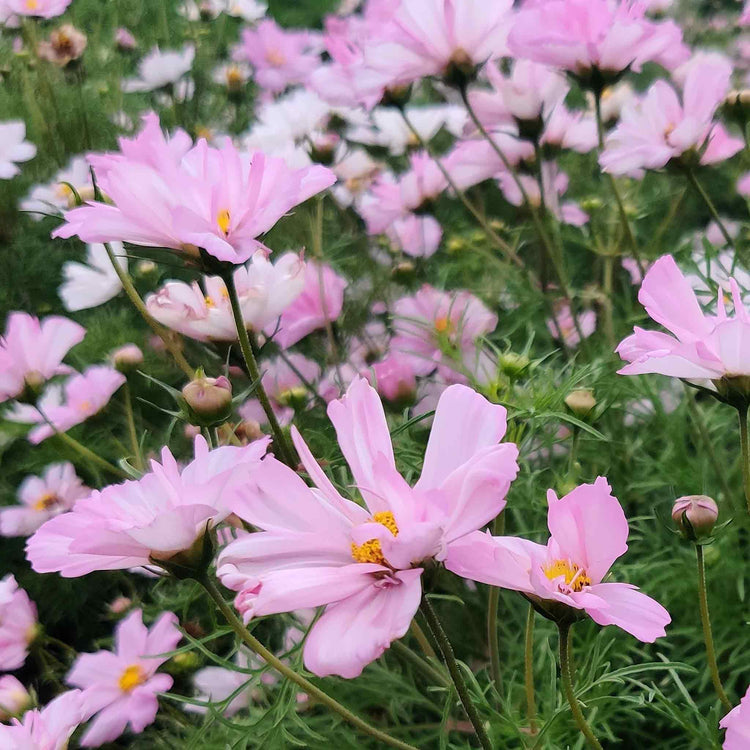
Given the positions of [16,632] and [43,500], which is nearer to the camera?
[16,632]

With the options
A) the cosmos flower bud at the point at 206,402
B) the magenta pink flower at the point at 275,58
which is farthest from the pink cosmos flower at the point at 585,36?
the magenta pink flower at the point at 275,58

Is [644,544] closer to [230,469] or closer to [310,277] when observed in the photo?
[310,277]

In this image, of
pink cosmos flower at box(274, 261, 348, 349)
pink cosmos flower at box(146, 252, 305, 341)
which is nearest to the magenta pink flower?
pink cosmos flower at box(274, 261, 348, 349)

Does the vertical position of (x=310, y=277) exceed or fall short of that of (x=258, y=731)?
it exceeds it

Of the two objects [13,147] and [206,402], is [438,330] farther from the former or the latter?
[13,147]

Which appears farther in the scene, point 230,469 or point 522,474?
point 522,474

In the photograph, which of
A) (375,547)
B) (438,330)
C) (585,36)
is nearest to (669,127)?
(585,36)

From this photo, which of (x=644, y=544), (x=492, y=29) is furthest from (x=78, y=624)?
(x=492, y=29)

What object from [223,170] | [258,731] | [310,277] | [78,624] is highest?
[223,170]
